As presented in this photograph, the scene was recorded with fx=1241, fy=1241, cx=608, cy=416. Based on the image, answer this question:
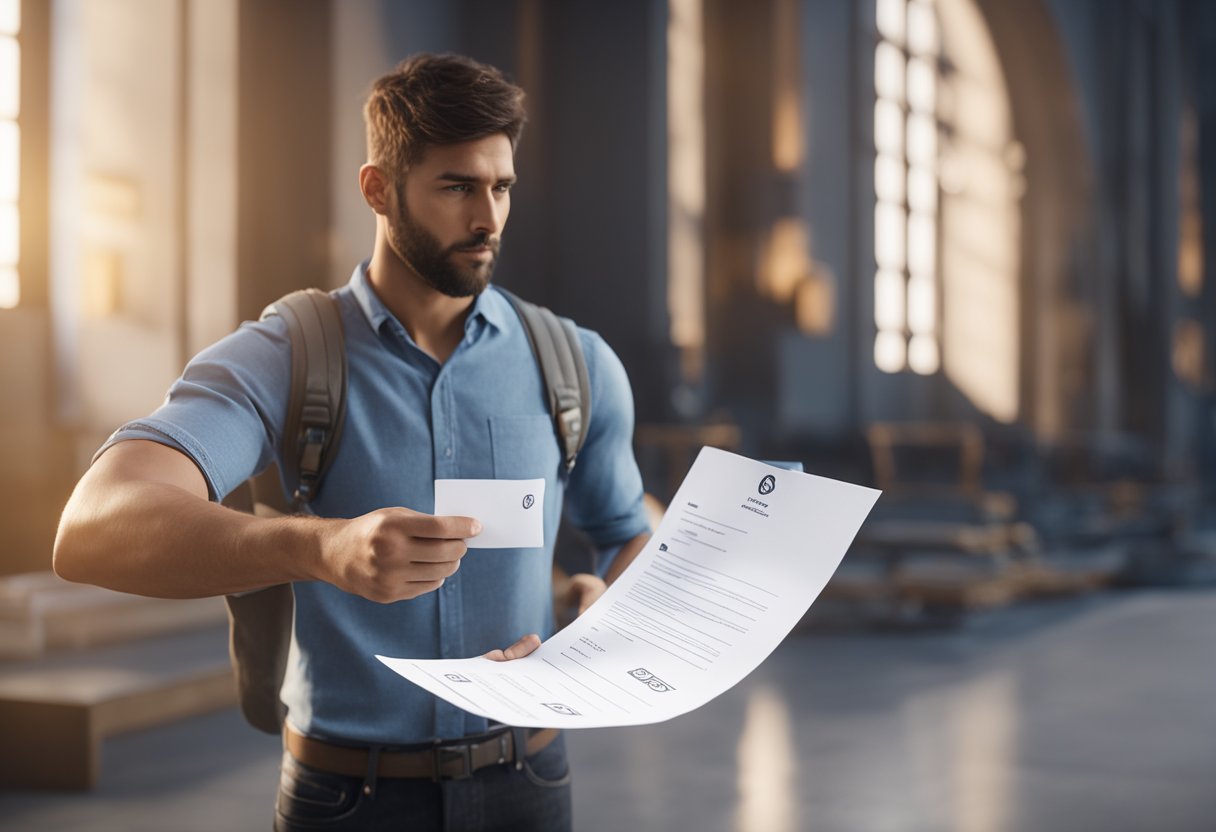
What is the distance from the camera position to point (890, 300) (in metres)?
15.1

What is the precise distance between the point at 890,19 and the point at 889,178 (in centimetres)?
189

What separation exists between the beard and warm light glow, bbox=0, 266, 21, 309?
5.01 metres

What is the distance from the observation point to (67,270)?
573cm

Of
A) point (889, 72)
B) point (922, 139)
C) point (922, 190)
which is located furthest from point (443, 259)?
point (922, 139)

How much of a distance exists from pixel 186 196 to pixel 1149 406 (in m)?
16.3

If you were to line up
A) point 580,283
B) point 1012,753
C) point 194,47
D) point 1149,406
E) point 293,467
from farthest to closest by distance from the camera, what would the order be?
point 1149,406
point 580,283
point 194,47
point 1012,753
point 293,467

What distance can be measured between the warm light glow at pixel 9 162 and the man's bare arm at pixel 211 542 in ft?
17.0

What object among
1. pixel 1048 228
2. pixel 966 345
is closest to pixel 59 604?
pixel 966 345

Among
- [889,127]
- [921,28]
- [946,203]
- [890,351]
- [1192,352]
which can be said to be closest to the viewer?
[889,127]

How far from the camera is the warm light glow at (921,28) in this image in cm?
1547

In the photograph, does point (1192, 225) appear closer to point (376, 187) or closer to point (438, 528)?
point (376, 187)

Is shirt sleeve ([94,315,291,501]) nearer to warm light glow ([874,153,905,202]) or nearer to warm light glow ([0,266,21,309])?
warm light glow ([0,266,21,309])

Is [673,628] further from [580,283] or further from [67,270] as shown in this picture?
[580,283]

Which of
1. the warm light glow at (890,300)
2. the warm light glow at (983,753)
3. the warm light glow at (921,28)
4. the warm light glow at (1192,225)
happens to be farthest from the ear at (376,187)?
the warm light glow at (1192,225)
